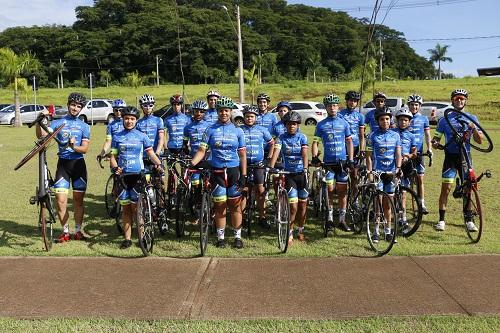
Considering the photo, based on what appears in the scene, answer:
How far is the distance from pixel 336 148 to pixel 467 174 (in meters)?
1.81

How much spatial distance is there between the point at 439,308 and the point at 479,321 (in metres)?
0.36

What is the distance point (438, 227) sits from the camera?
7113 millimetres

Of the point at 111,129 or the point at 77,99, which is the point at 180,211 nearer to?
the point at 111,129

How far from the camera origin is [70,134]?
22.0ft

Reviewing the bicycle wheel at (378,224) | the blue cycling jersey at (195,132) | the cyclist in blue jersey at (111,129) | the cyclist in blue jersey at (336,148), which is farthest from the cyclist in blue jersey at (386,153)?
the cyclist in blue jersey at (111,129)

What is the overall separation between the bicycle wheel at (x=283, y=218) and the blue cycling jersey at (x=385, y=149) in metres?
1.37

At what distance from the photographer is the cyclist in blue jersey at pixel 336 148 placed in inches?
280

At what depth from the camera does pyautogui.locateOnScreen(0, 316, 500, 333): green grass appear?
3947 mm

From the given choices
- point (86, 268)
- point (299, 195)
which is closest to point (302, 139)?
point (299, 195)

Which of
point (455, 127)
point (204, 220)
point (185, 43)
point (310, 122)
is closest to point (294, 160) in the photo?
point (204, 220)

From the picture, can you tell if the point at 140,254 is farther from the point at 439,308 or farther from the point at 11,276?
the point at 439,308

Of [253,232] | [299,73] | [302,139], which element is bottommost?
[253,232]

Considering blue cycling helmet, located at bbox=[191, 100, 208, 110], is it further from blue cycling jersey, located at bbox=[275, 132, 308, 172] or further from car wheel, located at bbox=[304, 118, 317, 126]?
car wheel, located at bbox=[304, 118, 317, 126]

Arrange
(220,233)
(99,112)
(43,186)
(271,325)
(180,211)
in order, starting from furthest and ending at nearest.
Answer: (99,112), (180,211), (220,233), (43,186), (271,325)
